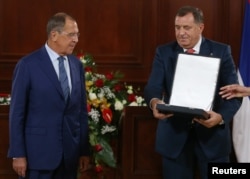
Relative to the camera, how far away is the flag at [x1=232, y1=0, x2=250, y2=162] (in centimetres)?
424

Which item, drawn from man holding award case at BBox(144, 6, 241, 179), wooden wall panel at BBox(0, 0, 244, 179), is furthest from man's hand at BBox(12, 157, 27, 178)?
wooden wall panel at BBox(0, 0, 244, 179)

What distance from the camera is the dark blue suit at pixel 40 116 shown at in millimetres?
3080

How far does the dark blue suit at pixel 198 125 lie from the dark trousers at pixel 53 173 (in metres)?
0.58

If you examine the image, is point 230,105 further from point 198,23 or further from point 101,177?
point 101,177

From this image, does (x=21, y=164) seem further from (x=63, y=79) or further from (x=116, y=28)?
(x=116, y=28)

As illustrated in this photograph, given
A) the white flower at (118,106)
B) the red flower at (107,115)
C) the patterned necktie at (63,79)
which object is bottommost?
the red flower at (107,115)

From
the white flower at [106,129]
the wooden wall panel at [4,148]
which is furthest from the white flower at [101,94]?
the wooden wall panel at [4,148]

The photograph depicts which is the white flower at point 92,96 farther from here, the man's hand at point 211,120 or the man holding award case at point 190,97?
the man's hand at point 211,120

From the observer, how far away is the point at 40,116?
10.2ft

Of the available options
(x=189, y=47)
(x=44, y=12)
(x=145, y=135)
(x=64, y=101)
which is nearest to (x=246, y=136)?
(x=145, y=135)

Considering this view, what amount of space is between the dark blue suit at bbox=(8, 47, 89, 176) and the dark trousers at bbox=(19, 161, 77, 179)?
4cm

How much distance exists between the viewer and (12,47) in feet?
17.3

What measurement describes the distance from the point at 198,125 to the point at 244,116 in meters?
1.35

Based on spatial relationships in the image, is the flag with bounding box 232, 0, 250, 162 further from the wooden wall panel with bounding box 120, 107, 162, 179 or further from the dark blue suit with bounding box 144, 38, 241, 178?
the dark blue suit with bounding box 144, 38, 241, 178
